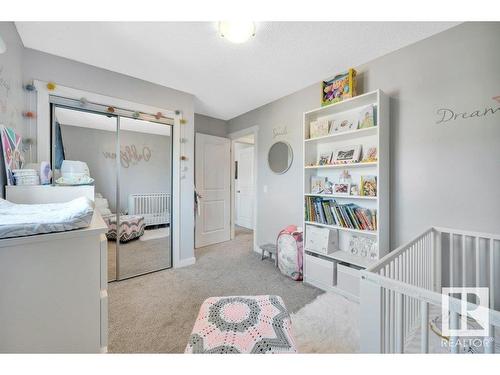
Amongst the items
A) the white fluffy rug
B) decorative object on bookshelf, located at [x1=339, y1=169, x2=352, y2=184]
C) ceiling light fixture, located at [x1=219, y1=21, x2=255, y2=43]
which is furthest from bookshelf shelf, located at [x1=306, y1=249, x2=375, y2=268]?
ceiling light fixture, located at [x1=219, y1=21, x2=255, y2=43]

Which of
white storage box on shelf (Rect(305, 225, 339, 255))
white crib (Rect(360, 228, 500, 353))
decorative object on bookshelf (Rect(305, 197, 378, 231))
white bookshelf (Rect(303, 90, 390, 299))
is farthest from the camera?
white storage box on shelf (Rect(305, 225, 339, 255))

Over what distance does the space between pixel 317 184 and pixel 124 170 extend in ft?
7.31

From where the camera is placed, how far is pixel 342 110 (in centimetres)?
221

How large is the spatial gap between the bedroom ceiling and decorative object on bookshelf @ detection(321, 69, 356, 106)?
0.37 ft

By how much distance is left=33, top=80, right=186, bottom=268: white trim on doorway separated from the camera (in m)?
1.86

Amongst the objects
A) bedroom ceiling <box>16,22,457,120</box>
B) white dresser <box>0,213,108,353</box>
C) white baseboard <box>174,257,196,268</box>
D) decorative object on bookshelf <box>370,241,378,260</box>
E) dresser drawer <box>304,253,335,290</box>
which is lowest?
white baseboard <box>174,257,196,268</box>

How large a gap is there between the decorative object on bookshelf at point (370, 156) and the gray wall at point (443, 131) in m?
0.17

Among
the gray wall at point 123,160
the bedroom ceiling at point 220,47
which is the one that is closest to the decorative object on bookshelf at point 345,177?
the bedroom ceiling at point 220,47

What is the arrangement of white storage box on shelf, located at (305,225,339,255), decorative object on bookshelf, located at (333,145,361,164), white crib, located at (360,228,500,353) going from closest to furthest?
1. white crib, located at (360,228,500,353)
2. decorative object on bookshelf, located at (333,145,361,164)
3. white storage box on shelf, located at (305,225,339,255)

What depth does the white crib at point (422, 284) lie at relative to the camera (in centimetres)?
75

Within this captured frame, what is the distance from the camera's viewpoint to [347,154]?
2.11 meters

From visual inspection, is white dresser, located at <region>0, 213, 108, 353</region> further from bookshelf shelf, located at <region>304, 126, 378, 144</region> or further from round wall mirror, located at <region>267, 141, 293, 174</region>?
round wall mirror, located at <region>267, 141, 293, 174</region>

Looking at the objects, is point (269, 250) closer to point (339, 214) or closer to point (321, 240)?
point (321, 240)

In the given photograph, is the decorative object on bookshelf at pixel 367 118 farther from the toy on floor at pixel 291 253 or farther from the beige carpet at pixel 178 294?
the beige carpet at pixel 178 294
